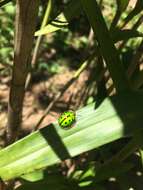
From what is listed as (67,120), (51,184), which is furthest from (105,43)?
(51,184)

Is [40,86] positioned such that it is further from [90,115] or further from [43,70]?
[90,115]

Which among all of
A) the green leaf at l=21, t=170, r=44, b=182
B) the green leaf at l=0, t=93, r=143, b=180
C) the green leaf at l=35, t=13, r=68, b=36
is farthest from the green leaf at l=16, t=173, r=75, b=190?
the green leaf at l=35, t=13, r=68, b=36

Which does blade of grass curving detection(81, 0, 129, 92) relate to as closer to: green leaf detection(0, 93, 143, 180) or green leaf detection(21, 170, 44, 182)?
green leaf detection(0, 93, 143, 180)

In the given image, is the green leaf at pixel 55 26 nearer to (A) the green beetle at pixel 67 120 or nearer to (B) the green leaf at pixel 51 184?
(A) the green beetle at pixel 67 120

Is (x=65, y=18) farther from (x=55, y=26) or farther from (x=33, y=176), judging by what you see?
(x=33, y=176)

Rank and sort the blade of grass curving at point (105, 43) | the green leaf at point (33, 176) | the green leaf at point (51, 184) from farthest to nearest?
the green leaf at point (33, 176) < the green leaf at point (51, 184) < the blade of grass curving at point (105, 43)

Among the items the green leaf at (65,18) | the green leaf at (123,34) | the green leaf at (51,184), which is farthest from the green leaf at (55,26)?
the green leaf at (51,184)
